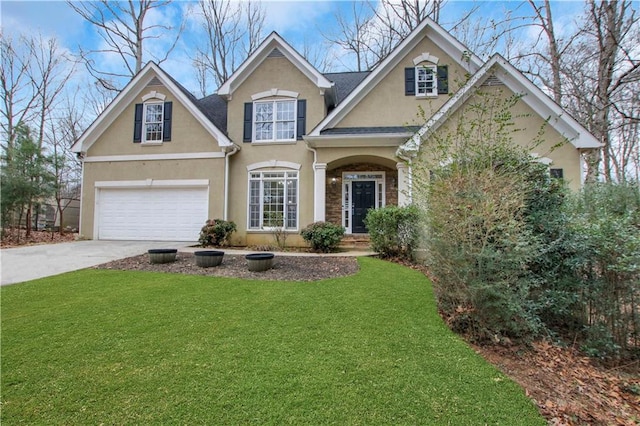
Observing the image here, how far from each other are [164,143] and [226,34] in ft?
44.1

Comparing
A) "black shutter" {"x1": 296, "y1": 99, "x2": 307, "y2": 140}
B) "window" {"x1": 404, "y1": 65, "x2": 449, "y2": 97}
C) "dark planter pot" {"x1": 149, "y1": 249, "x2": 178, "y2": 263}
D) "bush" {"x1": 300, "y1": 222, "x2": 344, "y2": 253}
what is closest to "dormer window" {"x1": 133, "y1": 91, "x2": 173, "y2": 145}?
→ "black shutter" {"x1": 296, "y1": 99, "x2": 307, "y2": 140}

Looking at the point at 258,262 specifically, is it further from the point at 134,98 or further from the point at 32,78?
the point at 32,78

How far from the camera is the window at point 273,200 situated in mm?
11000

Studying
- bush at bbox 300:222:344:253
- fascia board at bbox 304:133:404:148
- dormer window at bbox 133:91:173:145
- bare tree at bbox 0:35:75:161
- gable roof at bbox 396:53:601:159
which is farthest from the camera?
bare tree at bbox 0:35:75:161

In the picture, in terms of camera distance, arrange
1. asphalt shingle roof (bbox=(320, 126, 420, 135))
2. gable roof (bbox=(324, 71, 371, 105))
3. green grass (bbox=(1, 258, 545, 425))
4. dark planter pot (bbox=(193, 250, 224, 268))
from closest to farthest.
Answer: green grass (bbox=(1, 258, 545, 425)) → dark planter pot (bbox=(193, 250, 224, 268)) → asphalt shingle roof (bbox=(320, 126, 420, 135)) → gable roof (bbox=(324, 71, 371, 105))

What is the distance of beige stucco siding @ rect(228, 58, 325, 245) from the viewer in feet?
35.8

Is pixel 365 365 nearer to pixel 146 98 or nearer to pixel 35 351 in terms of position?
pixel 35 351

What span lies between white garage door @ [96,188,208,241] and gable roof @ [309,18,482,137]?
5.92 meters

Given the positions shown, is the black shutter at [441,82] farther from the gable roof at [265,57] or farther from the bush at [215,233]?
the bush at [215,233]

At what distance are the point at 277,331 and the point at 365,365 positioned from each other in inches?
50.7

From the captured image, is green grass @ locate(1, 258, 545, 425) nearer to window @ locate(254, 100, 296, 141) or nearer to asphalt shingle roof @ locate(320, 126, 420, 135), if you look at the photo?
asphalt shingle roof @ locate(320, 126, 420, 135)

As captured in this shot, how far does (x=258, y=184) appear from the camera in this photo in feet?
37.1

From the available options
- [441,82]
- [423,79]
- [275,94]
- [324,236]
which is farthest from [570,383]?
[275,94]

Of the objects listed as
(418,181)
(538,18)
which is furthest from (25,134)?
(538,18)
